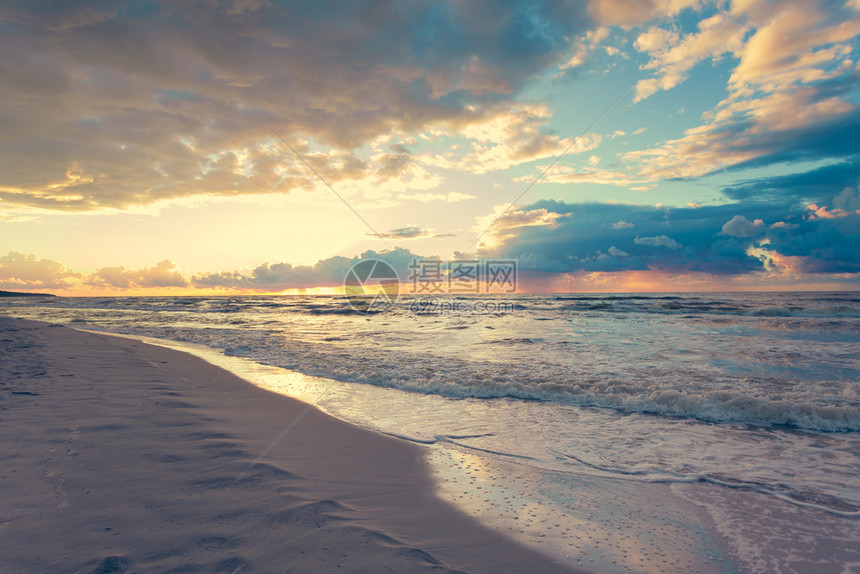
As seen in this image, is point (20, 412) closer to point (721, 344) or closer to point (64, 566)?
point (64, 566)

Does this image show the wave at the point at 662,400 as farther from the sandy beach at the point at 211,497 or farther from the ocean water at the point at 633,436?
the sandy beach at the point at 211,497

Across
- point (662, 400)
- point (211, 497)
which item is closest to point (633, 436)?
point (662, 400)

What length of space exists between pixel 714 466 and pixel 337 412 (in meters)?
6.32

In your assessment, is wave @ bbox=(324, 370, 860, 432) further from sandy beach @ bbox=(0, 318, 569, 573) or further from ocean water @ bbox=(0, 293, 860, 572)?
sandy beach @ bbox=(0, 318, 569, 573)

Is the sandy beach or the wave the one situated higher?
the sandy beach

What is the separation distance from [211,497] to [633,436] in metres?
6.22

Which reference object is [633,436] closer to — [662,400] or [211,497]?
[662,400]

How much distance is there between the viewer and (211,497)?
150 inches

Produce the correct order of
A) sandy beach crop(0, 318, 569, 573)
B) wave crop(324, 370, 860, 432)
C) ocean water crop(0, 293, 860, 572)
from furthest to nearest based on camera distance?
wave crop(324, 370, 860, 432) < ocean water crop(0, 293, 860, 572) < sandy beach crop(0, 318, 569, 573)

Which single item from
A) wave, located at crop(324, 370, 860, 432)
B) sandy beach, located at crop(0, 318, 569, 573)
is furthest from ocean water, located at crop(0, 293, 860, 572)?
sandy beach, located at crop(0, 318, 569, 573)

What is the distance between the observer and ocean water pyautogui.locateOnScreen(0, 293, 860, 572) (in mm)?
3615

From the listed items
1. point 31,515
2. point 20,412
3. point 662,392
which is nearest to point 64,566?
point 31,515

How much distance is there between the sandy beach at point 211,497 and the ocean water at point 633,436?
598 mm

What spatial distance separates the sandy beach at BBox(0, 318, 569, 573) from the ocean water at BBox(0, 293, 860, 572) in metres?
0.60
